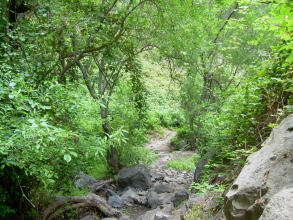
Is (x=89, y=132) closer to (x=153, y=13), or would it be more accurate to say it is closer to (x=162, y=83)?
(x=153, y=13)

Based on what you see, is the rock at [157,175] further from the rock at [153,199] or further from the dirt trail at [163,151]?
the rock at [153,199]

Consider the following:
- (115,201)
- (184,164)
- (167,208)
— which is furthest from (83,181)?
(184,164)

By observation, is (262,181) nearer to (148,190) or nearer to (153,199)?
(153,199)

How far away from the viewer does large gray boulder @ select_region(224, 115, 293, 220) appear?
2413 mm

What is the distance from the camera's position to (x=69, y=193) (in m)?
6.22

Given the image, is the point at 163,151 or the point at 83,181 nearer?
the point at 83,181

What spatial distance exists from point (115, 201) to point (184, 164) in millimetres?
4611

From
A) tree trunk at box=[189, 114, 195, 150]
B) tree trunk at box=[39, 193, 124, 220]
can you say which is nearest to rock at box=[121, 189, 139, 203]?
tree trunk at box=[39, 193, 124, 220]

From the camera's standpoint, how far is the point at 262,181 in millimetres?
2549

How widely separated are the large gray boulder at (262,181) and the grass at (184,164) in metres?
8.60

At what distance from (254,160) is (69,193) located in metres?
4.46

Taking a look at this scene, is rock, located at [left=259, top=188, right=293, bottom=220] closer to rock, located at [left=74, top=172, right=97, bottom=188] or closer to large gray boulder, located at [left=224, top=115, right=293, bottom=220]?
large gray boulder, located at [left=224, top=115, right=293, bottom=220]

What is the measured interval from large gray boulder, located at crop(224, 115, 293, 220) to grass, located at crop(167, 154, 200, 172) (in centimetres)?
860

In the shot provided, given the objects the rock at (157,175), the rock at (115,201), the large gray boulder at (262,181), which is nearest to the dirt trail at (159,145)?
the rock at (157,175)
